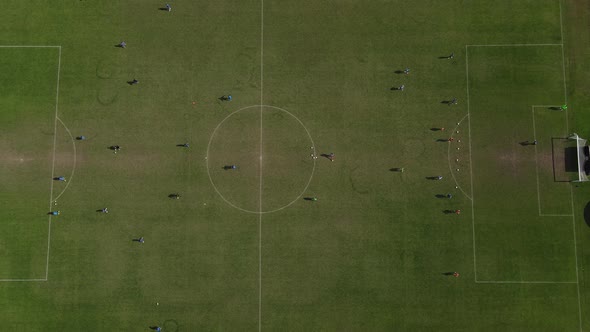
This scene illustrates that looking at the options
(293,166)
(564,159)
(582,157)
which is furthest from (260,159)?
(582,157)

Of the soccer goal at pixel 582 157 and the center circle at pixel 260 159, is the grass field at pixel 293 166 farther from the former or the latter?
the soccer goal at pixel 582 157

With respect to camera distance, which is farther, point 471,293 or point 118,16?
point 118,16

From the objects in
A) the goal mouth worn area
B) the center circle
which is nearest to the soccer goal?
the goal mouth worn area

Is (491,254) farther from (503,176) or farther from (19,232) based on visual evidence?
(19,232)

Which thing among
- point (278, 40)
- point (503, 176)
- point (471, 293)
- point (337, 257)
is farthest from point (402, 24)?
point (471, 293)

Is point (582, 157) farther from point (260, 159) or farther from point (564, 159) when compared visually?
point (260, 159)
